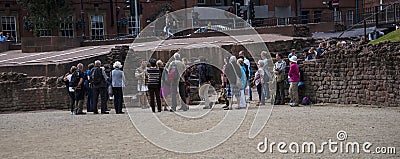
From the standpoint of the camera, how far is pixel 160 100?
60.2 ft

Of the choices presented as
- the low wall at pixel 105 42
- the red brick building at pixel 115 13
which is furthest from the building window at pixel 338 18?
the red brick building at pixel 115 13

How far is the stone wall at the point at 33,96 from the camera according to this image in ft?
82.6

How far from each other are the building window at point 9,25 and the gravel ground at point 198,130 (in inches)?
1524

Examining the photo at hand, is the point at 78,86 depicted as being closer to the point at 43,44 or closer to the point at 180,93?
the point at 180,93

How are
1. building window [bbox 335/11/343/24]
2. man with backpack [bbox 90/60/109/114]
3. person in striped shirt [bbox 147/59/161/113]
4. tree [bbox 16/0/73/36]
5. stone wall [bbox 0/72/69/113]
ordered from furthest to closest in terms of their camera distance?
tree [bbox 16/0/73/36] < building window [bbox 335/11/343/24] < stone wall [bbox 0/72/69/113] < man with backpack [bbox 90/60/109/114] < person in striped shirt [bbox 147/59/161/113]

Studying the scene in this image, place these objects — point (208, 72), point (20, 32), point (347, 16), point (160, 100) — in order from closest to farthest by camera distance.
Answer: point (160, 100) < point (208, 72) < point (347, 16) < point (20, 32)

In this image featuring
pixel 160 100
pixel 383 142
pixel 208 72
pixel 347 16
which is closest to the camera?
pixel 383 142

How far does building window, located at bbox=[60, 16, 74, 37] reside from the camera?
52375 millimetres

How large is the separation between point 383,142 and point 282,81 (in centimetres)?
908

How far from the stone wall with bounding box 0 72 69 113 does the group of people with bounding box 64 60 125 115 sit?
491 cm

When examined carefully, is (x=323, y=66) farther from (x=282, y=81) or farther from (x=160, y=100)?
(x=160, y=100)

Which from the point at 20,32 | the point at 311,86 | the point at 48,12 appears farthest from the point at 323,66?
the point at 20,32

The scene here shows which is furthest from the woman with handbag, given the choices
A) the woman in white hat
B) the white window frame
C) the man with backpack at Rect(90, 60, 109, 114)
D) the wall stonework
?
the white window frame

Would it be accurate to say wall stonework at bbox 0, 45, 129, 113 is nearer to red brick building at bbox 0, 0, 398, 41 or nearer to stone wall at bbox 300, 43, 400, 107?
stone wall at bbox 300, 43, 400, 107
